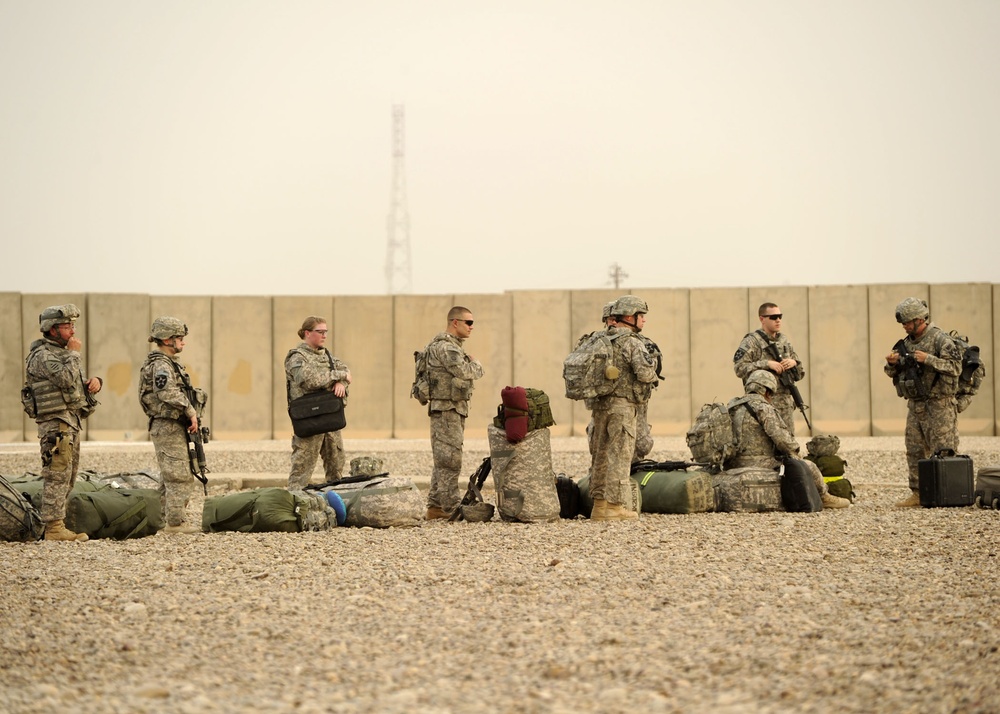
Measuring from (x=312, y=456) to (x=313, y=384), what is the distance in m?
0.61

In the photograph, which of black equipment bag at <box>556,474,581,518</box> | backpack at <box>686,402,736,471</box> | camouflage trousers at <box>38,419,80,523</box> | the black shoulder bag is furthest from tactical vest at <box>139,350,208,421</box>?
backpack at <box>686,402,736,471</box>

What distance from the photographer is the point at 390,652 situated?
512cm

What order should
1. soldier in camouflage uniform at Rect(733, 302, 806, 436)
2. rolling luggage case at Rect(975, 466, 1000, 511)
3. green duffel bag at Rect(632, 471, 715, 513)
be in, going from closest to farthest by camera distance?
1. green duffel bag at Rect(632, 471, 715, 513)
2. rolling luggage case at Rect(975, 466, 1000, 511)
3. soldier in camouflage uniform at Rect(733, 302, 806, 436)

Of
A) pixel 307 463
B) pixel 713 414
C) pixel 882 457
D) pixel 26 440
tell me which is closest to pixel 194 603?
pixel 307 463

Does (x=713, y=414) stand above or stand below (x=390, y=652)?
above

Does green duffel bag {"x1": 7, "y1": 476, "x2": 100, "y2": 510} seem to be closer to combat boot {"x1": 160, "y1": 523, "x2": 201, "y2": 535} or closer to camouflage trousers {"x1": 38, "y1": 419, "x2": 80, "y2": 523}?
camouflage trousers {"x1": 38, "y1": 419, "x2": 80, "y2": 523}

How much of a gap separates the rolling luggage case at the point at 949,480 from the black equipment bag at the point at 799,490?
979 mm

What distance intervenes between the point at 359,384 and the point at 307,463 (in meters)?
Result: 9.92

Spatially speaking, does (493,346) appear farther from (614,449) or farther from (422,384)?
(614,449)

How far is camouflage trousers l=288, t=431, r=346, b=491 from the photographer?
9992 mm

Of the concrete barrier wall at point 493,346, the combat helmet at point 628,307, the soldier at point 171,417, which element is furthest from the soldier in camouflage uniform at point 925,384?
the concrete barrier wall at point 493,346

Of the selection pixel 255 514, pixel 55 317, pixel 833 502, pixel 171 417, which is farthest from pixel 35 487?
pixel 833 502

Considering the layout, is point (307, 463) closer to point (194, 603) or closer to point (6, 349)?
point (194, 603)

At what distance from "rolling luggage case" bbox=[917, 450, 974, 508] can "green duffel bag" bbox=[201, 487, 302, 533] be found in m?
5.02
